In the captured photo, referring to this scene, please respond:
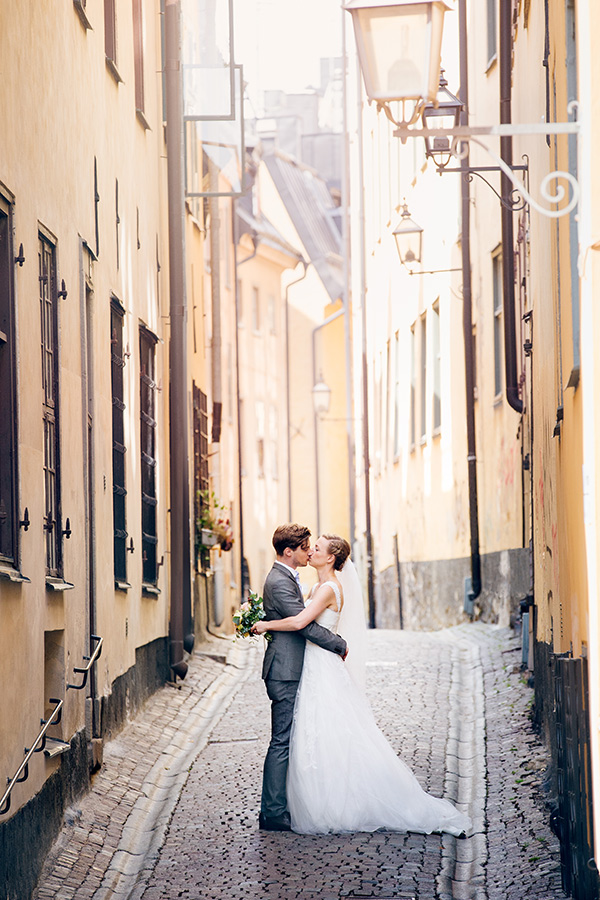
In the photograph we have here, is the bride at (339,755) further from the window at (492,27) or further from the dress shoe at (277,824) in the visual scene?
the window at (492,27)

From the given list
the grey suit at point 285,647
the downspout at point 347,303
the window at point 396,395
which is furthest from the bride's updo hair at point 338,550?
the downspout at point 347,303

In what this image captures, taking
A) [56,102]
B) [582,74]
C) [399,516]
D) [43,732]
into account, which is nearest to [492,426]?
[399,516]

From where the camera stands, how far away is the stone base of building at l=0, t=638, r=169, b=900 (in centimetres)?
615

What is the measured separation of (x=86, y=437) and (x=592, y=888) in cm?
475

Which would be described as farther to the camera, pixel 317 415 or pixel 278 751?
pixel 317 415

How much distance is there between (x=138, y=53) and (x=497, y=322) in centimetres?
618

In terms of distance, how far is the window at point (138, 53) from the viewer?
12992 mm

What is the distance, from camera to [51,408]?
325 inches

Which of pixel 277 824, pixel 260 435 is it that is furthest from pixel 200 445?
pixel 260 435

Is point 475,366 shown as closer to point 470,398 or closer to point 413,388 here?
point 470,398

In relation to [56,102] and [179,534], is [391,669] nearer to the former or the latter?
[179,534]

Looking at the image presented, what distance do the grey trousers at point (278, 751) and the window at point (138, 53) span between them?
634cm

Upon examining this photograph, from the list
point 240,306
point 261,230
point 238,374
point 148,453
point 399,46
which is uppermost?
point 261,230

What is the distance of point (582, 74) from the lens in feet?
16.9
